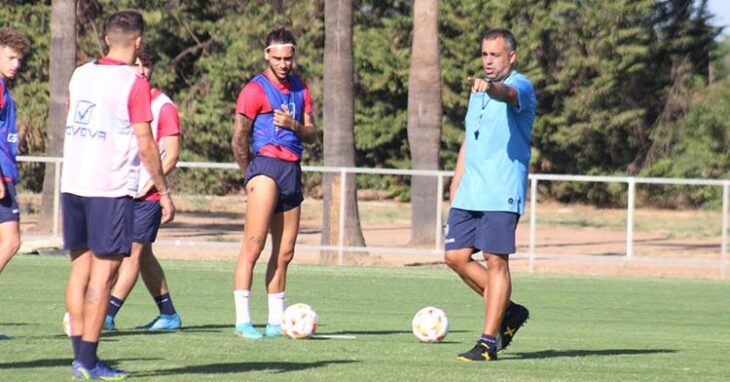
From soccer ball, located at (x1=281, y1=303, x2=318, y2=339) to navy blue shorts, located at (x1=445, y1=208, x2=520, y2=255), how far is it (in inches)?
57.3

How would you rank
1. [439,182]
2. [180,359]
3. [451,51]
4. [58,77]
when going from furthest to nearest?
[451,51]
[58,77]
[439,182]
[180,359]

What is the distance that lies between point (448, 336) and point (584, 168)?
35981 mm

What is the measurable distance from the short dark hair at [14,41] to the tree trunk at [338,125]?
13.3 meters

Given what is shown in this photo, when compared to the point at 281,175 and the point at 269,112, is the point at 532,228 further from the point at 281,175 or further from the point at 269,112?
the point at 269,112

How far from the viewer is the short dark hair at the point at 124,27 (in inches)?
302

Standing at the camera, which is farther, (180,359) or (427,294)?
(427,294)

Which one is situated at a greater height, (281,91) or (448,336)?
(281,91)

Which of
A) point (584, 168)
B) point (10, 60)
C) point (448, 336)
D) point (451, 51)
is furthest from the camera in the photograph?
point (584, 168)

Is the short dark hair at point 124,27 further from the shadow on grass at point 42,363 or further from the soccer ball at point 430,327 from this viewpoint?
the soccer ball at point 430,327

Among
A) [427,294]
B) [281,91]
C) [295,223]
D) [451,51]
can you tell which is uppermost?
[451,51]

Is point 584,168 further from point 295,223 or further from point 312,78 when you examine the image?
point 295,223

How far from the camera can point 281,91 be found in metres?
10.6

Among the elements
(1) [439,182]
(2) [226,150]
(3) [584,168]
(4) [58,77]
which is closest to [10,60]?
(1) [439,182]

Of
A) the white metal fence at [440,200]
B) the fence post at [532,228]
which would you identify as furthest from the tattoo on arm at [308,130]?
the fence post at [532,228]
